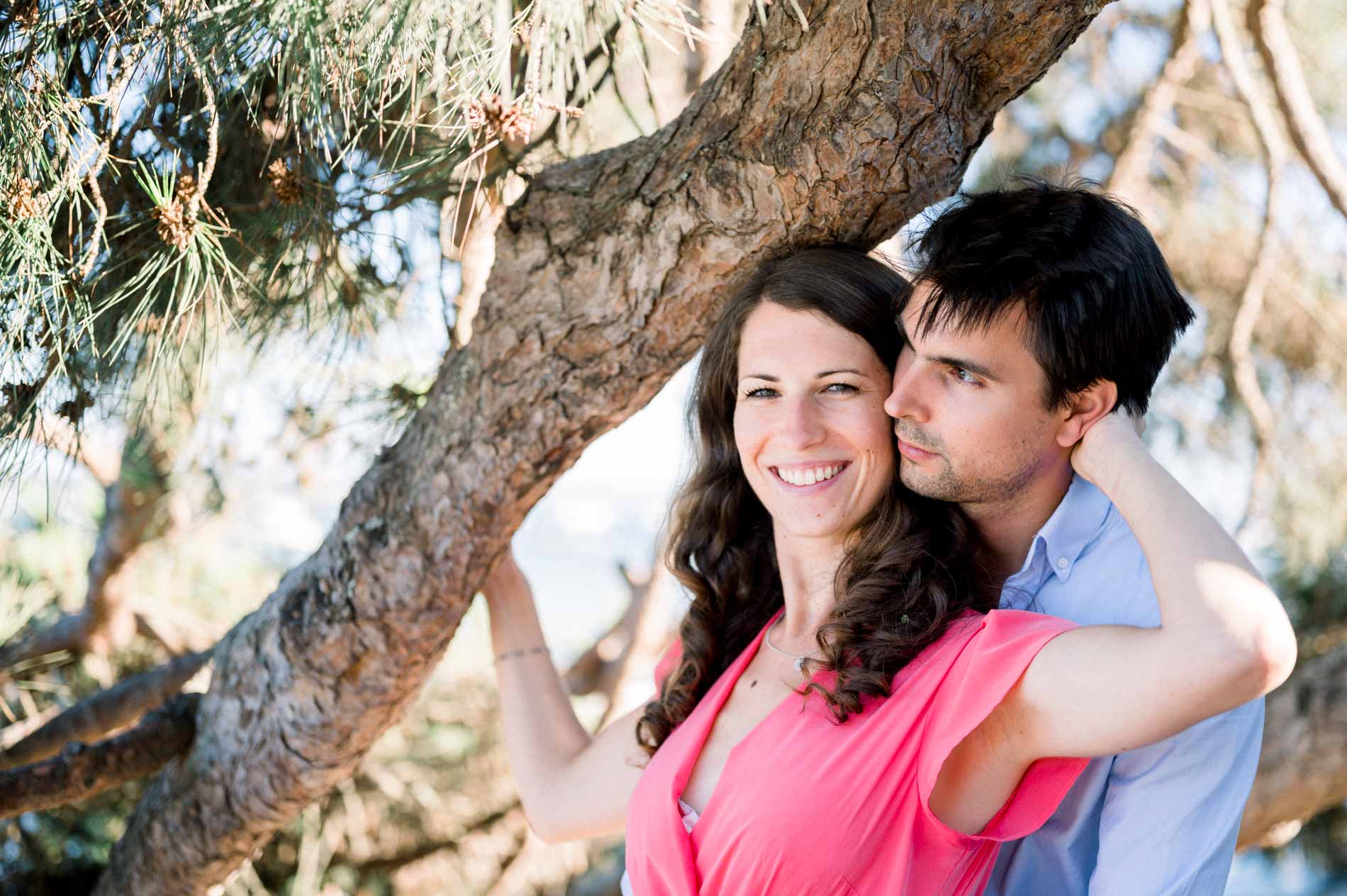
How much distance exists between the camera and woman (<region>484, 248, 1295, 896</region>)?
1.16 meters

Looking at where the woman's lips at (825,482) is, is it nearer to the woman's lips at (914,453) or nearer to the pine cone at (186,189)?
the woman's lips at (914,453)

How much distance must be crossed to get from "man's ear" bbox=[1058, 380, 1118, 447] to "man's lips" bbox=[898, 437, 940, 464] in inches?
6.7

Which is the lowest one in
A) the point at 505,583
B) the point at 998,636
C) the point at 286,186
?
the point at 998,636

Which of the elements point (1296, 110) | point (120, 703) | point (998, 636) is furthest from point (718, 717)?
point (1296, 110)

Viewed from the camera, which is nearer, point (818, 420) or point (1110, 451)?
point (1110, 451)

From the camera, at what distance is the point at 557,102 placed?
122 cm

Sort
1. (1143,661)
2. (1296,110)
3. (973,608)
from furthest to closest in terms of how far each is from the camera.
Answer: (1296,110) < (973,608) < (1143,661)

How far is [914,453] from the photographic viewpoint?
1480mm

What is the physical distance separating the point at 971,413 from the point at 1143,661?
383 mm

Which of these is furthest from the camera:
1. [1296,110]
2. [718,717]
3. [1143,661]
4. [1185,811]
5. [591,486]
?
[591,486]

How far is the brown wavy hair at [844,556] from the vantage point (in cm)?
147

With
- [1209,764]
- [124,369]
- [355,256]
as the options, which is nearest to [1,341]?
[124,369]

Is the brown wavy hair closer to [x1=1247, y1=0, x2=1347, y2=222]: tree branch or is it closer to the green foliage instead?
the green foliage

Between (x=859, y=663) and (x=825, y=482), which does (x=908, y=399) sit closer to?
(x=825, y=482)
